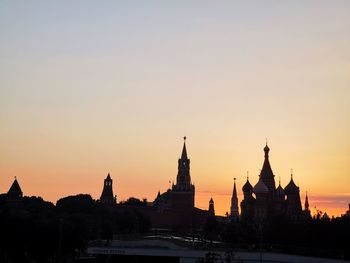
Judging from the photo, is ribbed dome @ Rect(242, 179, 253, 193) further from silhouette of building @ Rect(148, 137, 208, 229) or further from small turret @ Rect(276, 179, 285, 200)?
silhouette of building @ Rect(148, 137, 208, 229)

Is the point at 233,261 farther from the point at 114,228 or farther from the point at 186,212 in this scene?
the point at 186,212

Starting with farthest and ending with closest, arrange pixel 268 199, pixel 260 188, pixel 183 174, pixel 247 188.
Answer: pixel 183 174 → pixel 247 188 → pixel 268 199 → pixel 260 188

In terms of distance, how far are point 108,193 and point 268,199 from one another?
57.7 metres

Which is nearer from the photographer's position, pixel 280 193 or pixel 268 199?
pixel 268 199

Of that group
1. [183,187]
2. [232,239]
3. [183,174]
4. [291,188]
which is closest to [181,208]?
[183,187]

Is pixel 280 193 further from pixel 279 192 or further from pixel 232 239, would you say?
pixel 232 239

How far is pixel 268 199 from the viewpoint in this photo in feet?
422

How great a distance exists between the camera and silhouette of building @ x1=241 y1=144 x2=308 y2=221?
414 ft

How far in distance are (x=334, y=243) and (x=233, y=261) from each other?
1557 cm

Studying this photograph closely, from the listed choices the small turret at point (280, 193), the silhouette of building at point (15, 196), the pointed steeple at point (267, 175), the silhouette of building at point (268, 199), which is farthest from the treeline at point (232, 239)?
the silhouette of building at point (15, 196)

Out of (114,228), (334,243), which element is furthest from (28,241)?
(114,228)

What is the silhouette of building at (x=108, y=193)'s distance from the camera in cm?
17550

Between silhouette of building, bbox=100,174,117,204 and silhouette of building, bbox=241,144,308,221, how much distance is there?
155ft

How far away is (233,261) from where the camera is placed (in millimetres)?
72438
